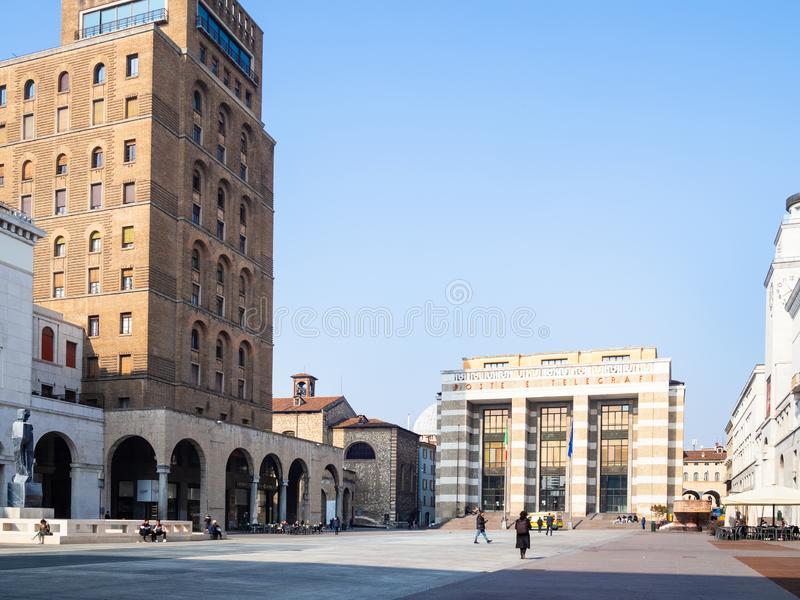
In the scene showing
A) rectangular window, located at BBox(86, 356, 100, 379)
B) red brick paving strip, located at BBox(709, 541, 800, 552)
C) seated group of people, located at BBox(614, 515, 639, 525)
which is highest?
rectangular window, located at BBox(86, 356, 100, 379)

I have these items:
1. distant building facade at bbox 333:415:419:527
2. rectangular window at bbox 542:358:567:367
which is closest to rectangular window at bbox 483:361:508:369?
rectangular window at bbox 542:358:567:367

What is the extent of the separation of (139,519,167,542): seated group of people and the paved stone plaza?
11660mm

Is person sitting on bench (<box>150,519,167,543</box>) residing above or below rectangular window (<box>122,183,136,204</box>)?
below

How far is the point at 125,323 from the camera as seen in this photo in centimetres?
6825

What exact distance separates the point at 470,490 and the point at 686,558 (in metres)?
80.0

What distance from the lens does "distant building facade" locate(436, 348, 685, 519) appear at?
10469cm

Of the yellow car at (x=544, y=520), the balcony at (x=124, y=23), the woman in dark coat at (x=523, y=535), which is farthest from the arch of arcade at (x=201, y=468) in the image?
the woman in dark coat at (x=523, y=535)

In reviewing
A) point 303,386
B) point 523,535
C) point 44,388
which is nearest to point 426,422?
point 303,386

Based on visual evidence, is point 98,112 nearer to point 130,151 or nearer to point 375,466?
point 130,151

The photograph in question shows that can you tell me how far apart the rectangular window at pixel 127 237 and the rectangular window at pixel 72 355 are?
7.88m

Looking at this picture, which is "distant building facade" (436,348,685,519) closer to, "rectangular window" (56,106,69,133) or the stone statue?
"rectangular window" (56,106,69,133)

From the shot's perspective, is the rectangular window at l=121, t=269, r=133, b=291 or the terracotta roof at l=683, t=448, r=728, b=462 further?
the terracotta roof at l=683, t=448, r=728, b=462

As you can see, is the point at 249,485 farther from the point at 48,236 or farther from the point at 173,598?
the point at 173,598

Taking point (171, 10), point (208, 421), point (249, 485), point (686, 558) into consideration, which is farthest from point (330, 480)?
point (686, 558)
